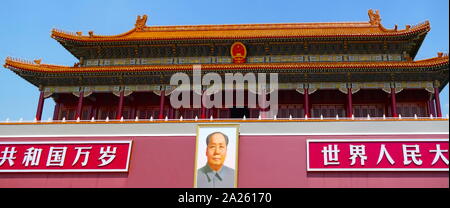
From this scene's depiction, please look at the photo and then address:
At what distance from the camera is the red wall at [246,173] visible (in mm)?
16969

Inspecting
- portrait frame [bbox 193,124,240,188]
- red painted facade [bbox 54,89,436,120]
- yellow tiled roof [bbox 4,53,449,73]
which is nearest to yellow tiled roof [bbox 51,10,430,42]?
yellow tiled roof [bbox 4,53,449,73]

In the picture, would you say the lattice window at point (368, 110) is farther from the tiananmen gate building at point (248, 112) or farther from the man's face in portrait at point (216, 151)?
the man's face in portrait at point (216, 151)

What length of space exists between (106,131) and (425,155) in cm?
1317

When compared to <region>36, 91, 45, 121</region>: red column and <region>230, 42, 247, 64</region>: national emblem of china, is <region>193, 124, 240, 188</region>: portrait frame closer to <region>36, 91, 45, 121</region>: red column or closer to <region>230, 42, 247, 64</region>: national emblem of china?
<region>230, 42, 247, 64</region>: national emblem of china

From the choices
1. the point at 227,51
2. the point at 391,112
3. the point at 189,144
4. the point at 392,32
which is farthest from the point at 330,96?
the point at 189,144

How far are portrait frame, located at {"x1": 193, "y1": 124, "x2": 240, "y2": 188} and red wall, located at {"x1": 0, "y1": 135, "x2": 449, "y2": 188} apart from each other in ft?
0.77

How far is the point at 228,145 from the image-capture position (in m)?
17.9

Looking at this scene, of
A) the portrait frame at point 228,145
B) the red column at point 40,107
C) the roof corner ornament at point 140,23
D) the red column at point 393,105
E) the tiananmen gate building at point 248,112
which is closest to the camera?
the tiananmen gate building at point 248,112

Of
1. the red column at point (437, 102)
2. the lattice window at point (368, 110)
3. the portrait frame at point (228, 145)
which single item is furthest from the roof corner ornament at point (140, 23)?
the red column at point (437, 102)

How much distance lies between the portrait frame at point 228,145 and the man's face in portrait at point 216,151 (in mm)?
169

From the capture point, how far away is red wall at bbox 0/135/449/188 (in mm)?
16969

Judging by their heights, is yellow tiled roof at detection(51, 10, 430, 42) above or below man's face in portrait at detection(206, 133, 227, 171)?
above

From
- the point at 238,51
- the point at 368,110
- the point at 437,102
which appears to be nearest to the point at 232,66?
the point at 238,51

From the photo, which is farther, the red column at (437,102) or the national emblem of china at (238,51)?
the national emblem of china at (238,51)
